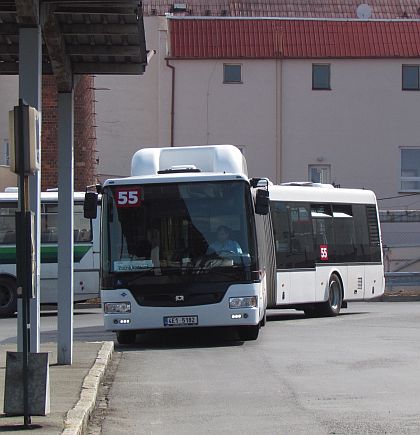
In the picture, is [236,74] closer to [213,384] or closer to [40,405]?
[213,384]

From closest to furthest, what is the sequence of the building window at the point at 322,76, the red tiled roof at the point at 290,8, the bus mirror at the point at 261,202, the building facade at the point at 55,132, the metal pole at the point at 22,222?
1. the metal pole at the point at 22,222
2. the bus mirror at the point at 261,202
3. the building facade at the point at 55,132
4. the building window at the point at 322,76
5. the red tiled roof at the point at 290,8

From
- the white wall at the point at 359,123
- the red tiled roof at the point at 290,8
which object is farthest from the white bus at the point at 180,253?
the red tiled roof at the point at 290,8

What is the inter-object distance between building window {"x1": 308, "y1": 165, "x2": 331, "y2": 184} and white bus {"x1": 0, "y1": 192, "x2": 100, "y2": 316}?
17648 mm

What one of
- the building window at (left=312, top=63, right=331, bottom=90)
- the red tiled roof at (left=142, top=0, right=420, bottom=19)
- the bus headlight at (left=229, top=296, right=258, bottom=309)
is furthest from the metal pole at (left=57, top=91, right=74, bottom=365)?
the red tiled roof at (left=142, top=0, right=420, bottom=19)

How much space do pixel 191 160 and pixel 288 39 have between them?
83.2 feet

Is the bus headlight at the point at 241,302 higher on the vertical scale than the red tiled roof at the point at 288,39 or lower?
lower

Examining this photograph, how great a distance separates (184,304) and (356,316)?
27.3 feet

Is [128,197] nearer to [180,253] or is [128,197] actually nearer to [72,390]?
[180,253]

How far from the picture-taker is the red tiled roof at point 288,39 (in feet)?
142

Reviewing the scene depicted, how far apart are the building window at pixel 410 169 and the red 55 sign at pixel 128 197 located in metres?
27.9

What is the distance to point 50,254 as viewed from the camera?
27.0 m

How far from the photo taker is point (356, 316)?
80.0 ft

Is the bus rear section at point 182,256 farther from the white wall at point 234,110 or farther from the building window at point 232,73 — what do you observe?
the building window at point 232,73

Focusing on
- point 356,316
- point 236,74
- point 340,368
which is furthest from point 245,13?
point 340,368
